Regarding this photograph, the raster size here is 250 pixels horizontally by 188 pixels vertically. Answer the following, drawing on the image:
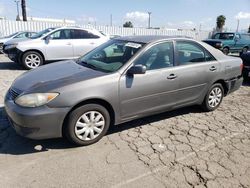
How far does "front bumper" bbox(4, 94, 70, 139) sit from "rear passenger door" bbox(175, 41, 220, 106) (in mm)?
2085

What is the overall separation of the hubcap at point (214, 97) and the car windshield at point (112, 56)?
1.90 metres

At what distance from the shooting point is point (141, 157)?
10.2 feet

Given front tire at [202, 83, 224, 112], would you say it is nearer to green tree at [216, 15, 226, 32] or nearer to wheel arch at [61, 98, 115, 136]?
wheel arch at [61, 98, 115, 136]

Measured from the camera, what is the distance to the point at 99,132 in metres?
3.39

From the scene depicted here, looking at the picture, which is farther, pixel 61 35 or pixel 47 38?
pixel 61 35

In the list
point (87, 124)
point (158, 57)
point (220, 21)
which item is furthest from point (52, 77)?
point (220, 21)

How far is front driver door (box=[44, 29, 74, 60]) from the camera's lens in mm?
8500

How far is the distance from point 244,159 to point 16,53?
7764 millimetres

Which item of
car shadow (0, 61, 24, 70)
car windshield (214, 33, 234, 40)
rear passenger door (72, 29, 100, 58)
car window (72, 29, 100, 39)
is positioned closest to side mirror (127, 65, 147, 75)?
rear passenger door (72, 29, 100, 58)

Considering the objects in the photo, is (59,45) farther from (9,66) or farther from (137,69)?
(137,69)

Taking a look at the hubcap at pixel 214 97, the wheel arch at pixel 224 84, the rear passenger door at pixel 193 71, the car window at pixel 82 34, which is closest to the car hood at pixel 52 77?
the rear passenger door at pixel 193 71

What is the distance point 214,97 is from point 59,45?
6085 mm

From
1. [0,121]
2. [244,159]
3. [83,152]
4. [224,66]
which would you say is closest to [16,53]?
[0,121]

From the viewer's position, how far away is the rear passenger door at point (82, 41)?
8.98 meters
